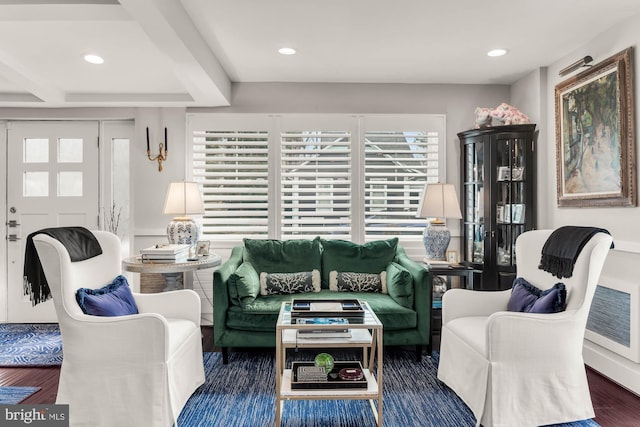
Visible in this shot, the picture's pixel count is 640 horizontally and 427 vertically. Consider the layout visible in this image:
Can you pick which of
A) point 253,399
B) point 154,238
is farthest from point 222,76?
point 253,399

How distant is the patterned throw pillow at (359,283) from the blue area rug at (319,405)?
2.36 feet

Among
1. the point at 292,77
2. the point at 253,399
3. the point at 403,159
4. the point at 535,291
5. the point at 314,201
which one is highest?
the point at 292,77

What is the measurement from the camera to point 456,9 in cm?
262

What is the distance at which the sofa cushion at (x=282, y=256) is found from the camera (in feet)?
12.0

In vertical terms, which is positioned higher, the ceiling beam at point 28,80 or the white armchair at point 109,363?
the ceiling beam at point 28,80

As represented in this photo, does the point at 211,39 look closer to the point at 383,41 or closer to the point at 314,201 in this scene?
the point at 383,41

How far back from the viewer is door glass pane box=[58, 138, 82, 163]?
4.32 m

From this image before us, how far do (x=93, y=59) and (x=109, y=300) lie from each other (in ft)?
6.64

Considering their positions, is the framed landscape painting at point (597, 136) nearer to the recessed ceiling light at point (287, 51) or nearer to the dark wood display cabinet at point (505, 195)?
the dark wood display cabinet at point (505, 195)

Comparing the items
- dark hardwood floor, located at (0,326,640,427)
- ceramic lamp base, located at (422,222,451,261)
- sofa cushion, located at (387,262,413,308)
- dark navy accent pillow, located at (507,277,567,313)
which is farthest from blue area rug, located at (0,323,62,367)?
dark navy accent pillow, located at (507,277,567,313)

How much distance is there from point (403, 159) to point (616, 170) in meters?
1.81

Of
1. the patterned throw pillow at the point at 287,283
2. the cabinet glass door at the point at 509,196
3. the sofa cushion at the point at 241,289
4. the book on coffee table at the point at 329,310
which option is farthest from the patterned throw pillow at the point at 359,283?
the cabinet glass door at the point at 509,196

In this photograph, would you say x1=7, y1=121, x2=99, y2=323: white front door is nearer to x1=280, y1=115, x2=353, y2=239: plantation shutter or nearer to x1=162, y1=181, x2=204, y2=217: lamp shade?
x1=162, y1=181, x2=204, y2=217: lamp shade

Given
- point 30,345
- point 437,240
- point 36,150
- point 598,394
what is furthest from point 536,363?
point 36,150
